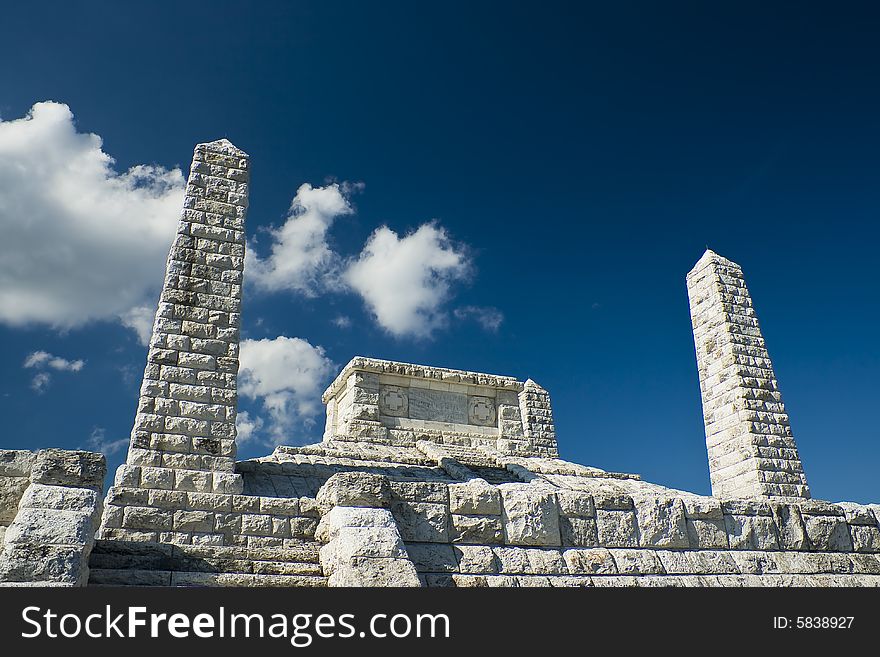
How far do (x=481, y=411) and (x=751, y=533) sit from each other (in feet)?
36.2

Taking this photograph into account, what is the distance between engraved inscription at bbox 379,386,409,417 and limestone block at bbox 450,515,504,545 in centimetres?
1089

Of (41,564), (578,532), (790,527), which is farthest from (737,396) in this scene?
(41,564)

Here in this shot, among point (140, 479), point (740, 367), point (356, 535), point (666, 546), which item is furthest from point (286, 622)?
point (740, 367)

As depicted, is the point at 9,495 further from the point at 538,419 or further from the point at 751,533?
the point at 538,419

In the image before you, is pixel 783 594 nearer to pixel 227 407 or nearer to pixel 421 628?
pixel 421 628

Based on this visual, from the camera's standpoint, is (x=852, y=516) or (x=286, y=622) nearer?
(x=286, y=622)

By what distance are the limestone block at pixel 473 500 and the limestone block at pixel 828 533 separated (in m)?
3.59

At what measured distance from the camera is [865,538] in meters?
7.93

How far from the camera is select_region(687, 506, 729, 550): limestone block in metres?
7.06

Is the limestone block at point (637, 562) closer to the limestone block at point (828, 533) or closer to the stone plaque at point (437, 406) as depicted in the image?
the limestone block at point (828, 533)

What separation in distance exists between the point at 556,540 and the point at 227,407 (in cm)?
492

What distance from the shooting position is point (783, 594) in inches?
204

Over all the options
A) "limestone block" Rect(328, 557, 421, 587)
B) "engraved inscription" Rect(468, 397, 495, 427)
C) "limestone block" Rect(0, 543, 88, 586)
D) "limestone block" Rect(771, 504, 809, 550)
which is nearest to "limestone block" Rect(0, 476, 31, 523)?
"limestone block" Rect(0, 543, 88, 586)

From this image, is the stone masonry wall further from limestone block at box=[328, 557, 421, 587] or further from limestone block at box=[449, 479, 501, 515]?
limestone block at box=[449, 479, 501, 515]
